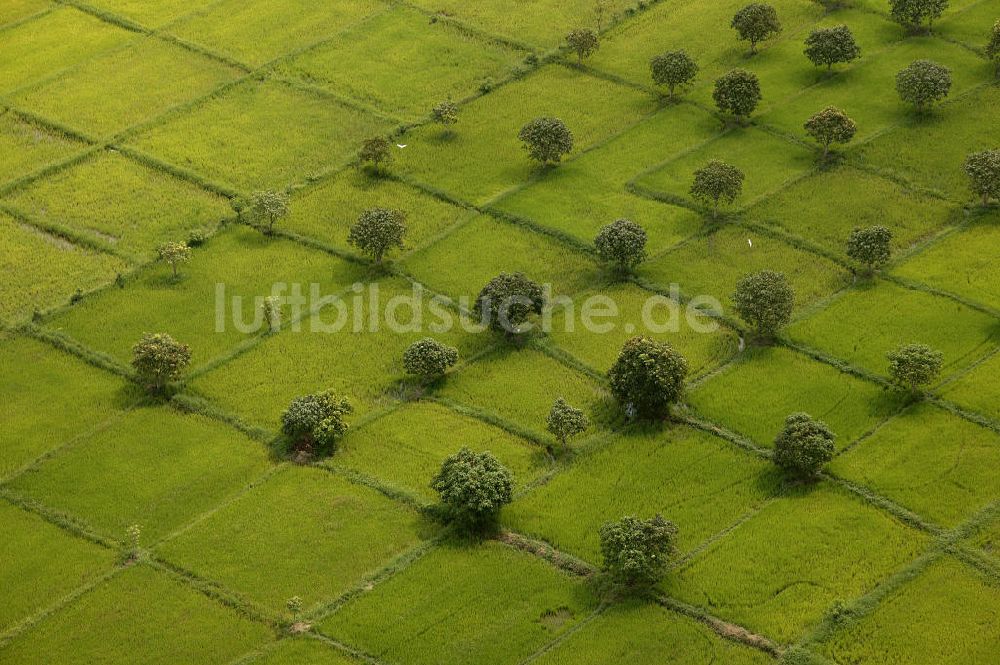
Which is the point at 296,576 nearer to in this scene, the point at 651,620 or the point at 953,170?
the point at 651,620

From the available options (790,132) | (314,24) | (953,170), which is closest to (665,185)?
(790,132)

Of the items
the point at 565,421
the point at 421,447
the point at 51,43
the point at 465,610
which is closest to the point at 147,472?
the point at 421,447

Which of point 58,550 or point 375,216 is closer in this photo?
point 58,550

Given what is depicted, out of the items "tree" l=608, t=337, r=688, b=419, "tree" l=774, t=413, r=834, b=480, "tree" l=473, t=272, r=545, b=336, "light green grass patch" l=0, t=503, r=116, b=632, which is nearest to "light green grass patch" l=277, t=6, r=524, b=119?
"tree" l=473, t=272, r=545, b=336

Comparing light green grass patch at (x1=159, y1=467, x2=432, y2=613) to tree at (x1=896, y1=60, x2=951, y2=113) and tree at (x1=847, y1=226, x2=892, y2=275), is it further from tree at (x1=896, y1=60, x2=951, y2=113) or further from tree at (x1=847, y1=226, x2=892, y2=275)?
tree at (x1=896, y1=60, x2=951, y2=113)

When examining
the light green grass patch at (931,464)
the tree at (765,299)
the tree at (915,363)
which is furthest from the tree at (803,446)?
the tree at (765,299)

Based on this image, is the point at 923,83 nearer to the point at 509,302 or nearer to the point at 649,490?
the point at 509,302
